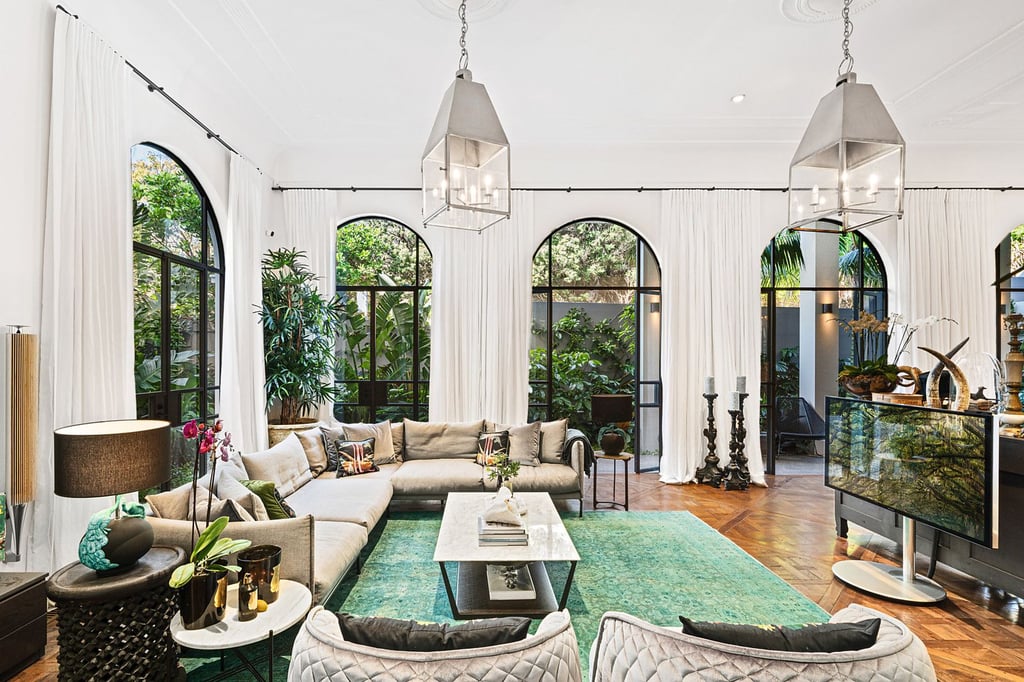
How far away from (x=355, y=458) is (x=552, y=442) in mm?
1870

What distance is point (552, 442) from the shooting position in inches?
218

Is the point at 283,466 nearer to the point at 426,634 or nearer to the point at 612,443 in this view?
the point at 612,443

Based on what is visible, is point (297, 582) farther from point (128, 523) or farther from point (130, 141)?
point (130, 141)

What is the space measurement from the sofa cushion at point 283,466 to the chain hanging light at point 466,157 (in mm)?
2360

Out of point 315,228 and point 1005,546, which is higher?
point 315,228

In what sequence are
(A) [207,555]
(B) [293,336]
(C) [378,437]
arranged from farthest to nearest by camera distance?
(B) [293,336]
(C) [378,437]
(A) [207,555]

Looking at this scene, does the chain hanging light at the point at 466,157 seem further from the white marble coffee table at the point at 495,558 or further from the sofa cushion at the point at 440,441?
the sofa cushion at the point at 440,441

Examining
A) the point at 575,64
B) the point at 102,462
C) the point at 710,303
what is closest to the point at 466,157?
the point at 102,462

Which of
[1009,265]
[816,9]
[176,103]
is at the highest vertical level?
[816,9]

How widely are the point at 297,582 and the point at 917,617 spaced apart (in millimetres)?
3366

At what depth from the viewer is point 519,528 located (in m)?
3.39

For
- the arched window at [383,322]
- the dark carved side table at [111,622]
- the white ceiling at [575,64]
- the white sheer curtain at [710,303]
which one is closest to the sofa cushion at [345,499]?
the dark carved side table at [111,622]

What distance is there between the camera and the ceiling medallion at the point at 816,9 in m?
3.87

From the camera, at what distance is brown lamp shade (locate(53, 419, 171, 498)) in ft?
7.47
